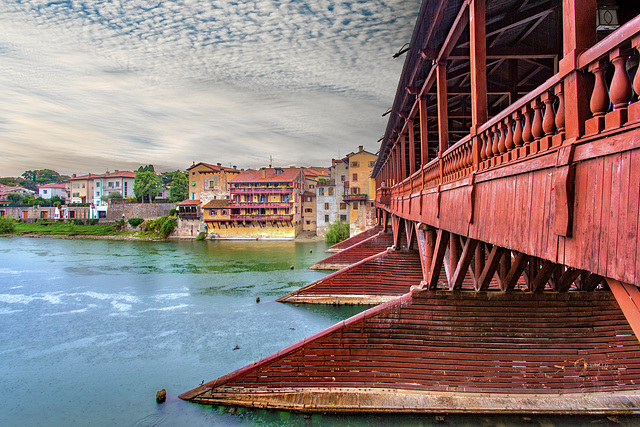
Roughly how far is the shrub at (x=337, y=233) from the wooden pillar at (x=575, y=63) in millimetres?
44833

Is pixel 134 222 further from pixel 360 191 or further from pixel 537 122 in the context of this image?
pixel 537 122

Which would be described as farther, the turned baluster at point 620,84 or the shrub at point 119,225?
the shrub at point 119,225

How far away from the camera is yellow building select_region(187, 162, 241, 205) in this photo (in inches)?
2440

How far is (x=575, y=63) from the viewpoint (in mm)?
2236

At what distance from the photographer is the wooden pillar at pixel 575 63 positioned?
7.41 feet

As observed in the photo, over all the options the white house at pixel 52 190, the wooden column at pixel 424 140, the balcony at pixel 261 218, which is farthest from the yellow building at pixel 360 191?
the white house at pixel 52 190

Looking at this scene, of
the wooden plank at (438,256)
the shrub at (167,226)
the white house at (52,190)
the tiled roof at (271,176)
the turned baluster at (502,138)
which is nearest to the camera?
the turned baluster at (502,138)

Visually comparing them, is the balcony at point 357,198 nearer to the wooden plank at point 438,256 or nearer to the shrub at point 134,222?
the shrub at point 134,222

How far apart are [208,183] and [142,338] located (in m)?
50.4

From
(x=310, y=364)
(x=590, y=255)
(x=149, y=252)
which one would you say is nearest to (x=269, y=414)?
(x=310, y=364)

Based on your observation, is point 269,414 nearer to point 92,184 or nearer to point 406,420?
point 406,420

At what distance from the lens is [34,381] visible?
11.6 meters

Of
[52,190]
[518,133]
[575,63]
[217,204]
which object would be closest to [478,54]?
[518,133]

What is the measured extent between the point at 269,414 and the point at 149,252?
125ft
